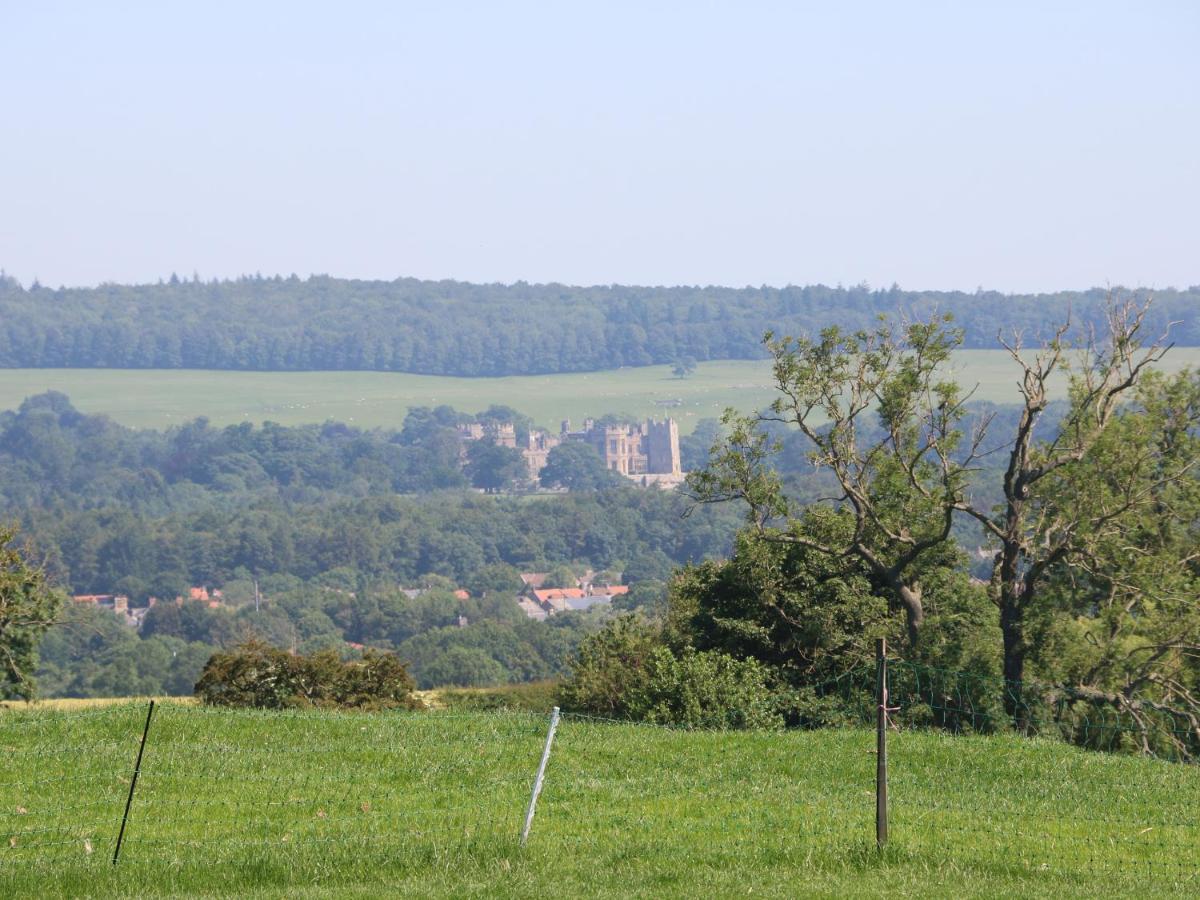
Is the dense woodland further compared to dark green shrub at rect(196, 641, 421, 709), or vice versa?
the dense woodland

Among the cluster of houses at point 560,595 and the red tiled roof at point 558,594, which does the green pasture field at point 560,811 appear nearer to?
the cluster of houses at point 560,595

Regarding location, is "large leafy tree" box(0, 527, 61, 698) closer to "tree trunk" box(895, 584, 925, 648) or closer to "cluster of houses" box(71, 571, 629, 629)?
"tree trunk" box(895, 584, 925, 648)

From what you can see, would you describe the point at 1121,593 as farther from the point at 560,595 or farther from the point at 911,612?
the point at 560,595

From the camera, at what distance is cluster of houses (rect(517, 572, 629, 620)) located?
452 ft

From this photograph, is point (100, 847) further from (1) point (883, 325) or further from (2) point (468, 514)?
(2) point (468, 514)

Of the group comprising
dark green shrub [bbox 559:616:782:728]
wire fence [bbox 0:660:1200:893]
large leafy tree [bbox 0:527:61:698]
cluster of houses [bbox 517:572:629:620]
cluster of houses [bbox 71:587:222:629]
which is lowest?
cluster of houses [bbox 71:587:222:629]

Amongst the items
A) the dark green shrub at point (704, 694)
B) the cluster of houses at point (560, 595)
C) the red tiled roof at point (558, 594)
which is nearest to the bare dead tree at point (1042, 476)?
the dark green shrub at point (704, 694)

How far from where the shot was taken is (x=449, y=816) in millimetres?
12383

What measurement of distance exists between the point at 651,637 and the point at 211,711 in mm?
14384

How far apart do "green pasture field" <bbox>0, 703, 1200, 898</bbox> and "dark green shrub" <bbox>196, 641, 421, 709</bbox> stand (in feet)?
16.4

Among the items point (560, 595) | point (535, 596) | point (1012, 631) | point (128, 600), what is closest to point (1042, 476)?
point (1012, 631)

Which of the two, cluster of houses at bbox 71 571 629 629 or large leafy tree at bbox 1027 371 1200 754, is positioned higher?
large leafy tree at bbox 1027 371 1200 754

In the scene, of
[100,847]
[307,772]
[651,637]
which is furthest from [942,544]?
[100,847]

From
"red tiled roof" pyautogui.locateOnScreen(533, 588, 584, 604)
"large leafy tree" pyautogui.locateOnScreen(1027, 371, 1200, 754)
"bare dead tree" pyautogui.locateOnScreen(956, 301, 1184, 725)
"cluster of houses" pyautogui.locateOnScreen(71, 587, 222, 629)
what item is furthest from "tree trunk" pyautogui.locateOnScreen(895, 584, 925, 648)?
"cluster of houses" pyautogui.locateOnScreen(71, 587, 222, 629)
